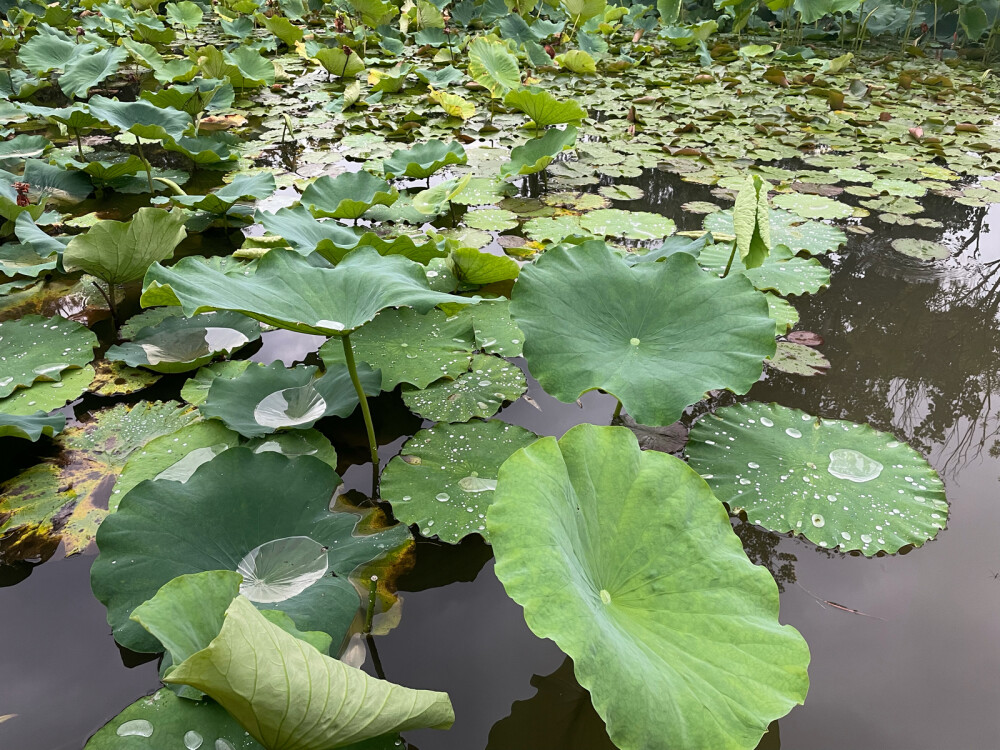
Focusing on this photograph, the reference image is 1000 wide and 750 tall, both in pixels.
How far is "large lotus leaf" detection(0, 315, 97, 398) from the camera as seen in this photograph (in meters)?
1.74

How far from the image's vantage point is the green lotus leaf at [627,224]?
108 inches

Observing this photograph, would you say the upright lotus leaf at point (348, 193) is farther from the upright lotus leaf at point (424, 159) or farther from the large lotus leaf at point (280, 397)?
the large lotus leaf at point (280, 397)

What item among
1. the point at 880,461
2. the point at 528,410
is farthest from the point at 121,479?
the point at 880,461

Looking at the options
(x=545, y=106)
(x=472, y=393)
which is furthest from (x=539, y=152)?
(x=472, y=393)

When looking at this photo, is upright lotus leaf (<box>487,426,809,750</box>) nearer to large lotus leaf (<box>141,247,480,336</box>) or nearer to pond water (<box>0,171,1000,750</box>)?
pond water (<box>0,171,1000,750</box>)

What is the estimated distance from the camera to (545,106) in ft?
11.8

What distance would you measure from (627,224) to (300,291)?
5.88 ft

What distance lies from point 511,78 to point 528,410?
3.43 meters

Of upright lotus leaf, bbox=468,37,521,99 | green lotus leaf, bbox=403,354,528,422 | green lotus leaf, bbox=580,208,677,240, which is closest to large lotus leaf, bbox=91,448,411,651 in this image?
green lotus leaf, bbox=403,354,528,422

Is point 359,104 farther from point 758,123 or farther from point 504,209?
point 758,123

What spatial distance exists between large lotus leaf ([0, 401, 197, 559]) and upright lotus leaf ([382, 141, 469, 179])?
1.62 m

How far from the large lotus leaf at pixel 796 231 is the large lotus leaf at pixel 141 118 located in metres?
2.56

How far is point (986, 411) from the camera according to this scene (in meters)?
1.86

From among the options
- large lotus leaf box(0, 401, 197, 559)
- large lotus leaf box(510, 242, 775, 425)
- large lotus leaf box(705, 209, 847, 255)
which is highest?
large lotus leaf box(510, 242, 775, 425)
